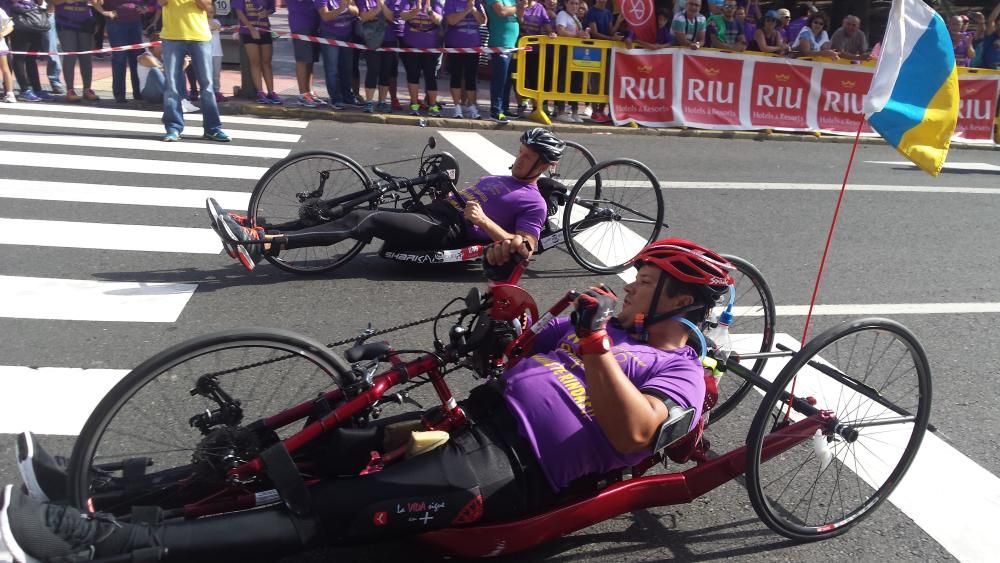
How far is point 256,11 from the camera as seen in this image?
12.2 metres

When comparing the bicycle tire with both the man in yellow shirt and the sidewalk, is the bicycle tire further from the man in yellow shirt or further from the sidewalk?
the sidewalk

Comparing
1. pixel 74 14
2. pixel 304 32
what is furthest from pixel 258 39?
pixel 74 14

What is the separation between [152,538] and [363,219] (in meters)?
3.63

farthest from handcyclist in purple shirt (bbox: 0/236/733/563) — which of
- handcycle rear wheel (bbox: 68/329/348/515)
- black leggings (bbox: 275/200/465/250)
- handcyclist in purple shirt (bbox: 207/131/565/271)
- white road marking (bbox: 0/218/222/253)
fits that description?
white road marking (bbox: 0/218/222/253)

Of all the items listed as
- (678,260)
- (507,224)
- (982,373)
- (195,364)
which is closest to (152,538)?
(195,364)

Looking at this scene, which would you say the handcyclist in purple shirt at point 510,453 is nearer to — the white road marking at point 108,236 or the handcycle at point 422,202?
the handcycle at point 422,202

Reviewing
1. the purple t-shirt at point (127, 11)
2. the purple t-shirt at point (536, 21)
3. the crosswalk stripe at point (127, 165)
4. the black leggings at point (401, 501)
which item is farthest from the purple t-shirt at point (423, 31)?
the black leggings at point (401, 501)

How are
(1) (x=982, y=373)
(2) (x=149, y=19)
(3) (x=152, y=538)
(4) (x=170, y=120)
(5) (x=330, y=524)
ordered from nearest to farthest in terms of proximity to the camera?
(3) (x=152, y=538), (5) (x=330, y=524), (1) (x=982, y=373), (4) (x=170, y=120), (2) (x=149, y=19)

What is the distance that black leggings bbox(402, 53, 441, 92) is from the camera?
1245 cm

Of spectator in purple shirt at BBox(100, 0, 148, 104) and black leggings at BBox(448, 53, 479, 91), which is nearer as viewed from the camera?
spectator in purple shirt at BBox(100, 0, 148, 104)

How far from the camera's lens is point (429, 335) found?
17.5ft

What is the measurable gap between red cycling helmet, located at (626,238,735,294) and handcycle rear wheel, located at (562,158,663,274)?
3.18m

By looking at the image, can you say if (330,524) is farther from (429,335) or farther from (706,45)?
(706,45)

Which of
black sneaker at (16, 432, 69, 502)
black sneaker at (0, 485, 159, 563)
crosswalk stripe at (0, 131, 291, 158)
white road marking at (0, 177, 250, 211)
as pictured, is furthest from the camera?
crosswalk stripe at (0, 131, 291, 158)
